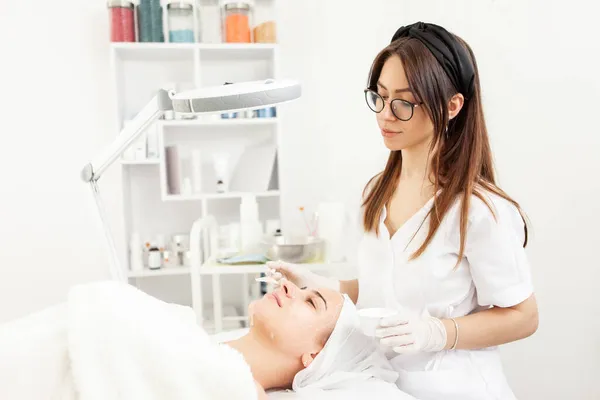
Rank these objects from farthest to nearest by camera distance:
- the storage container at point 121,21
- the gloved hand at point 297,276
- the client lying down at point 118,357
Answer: the storage container at point 121,21, the gloved hand at point 297,276, the client lying down at point 118,357

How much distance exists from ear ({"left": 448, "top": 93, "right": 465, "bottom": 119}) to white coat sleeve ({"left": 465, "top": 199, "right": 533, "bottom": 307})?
0.21 meters

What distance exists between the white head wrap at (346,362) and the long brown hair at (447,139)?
8.7 inches

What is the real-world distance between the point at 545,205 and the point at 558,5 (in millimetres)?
595

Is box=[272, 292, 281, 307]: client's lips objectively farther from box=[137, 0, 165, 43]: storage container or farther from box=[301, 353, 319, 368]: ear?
box=[137, 0, 165, 43]: storage container

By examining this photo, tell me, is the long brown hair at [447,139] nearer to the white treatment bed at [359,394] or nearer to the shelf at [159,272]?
the white treatment bed at [359,394]

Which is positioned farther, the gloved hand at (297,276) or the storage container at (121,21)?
the storage container at (121,21)

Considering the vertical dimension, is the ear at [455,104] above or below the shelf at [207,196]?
above

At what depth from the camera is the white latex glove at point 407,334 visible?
3.45ft

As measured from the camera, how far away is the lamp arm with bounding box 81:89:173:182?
106 centimetres

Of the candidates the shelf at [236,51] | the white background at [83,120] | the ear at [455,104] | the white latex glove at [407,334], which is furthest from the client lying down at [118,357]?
the shelf at [236,51]

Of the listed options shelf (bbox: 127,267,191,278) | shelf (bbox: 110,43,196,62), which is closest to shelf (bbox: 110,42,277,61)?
shelf (bbox: 110,43,196,62)

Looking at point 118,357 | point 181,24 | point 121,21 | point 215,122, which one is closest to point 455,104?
point 118,357

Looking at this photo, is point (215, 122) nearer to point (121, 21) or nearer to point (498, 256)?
point (121, 21)

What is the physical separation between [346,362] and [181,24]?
1839 mm
